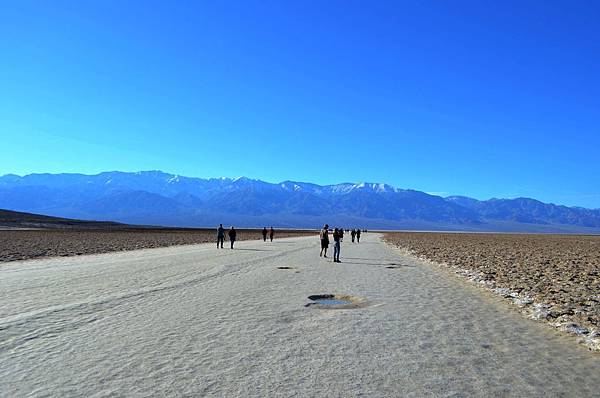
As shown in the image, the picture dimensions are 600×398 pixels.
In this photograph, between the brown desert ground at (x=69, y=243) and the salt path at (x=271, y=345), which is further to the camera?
the brown desert ground at (x=69, y=243)

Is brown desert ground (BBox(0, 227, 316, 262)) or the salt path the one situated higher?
brown desert ground (BBox(0, 227, 316, 262))

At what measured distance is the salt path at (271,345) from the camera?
5.70 meters

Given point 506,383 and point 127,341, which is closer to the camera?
point 506,383

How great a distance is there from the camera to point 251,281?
15758 mm

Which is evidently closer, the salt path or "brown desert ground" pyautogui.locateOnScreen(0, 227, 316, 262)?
the salt path

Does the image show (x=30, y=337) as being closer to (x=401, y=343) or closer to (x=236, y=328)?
(x=236, y=328)

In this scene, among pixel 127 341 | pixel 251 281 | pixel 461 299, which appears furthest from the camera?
pixel 251 281

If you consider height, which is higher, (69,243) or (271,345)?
(69,243)

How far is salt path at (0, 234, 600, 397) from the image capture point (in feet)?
18.7

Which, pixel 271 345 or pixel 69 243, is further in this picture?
pixel 69 243

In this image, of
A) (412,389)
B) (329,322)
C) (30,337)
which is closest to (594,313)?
(329,322)

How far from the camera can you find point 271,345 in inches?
296

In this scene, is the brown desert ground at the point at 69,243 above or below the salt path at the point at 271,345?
above

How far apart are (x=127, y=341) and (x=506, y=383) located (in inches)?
233
